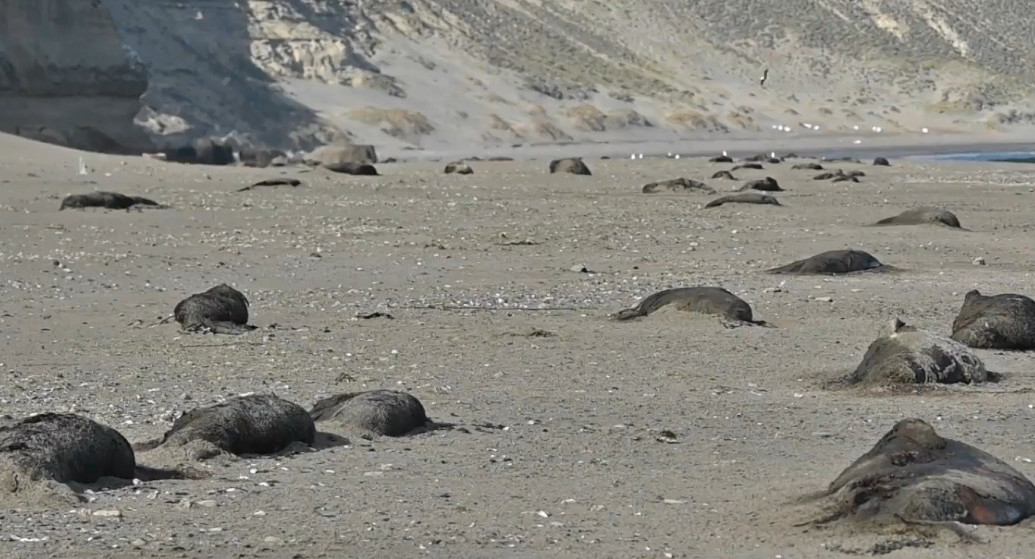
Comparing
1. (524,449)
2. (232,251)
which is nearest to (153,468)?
(524,449)

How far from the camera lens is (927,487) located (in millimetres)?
5383

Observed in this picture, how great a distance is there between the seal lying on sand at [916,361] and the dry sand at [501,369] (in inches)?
6.0

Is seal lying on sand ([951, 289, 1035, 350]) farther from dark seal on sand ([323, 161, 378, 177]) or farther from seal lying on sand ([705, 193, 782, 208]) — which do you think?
dark seal on sand ([323, 161, 378, 177])

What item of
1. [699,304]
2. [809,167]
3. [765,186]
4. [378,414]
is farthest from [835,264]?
[809,167]

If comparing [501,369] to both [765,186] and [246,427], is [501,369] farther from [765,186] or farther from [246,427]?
[765,186]

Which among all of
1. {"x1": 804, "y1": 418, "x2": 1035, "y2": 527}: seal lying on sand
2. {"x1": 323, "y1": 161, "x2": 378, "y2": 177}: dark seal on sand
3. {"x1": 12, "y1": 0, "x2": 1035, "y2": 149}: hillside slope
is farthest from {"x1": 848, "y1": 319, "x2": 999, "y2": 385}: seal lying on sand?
{"x1": 12, "y1": 0, "x2": 1035, "y2": 149}: hillside slope

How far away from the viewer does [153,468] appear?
263 inches

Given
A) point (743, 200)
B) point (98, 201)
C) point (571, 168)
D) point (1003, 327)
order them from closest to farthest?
point (1003, 327) < point (98, 201) < point (743, 200) < point (571, 168)

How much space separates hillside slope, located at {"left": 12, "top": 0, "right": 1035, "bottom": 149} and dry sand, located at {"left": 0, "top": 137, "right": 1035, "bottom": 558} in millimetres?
30589

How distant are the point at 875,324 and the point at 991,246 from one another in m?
6.74

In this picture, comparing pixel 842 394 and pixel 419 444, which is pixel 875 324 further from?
pixel 419 444

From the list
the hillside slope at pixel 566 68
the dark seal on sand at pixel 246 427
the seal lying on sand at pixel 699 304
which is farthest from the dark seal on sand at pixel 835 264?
the hillside slope at pixel 566 68

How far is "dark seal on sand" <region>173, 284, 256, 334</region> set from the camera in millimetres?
11062

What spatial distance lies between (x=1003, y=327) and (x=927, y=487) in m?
4.95
